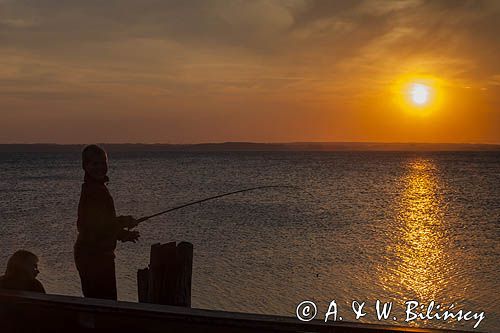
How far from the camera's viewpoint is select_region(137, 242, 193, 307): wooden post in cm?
541

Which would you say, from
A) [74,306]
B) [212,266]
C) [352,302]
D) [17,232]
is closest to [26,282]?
[74,306]

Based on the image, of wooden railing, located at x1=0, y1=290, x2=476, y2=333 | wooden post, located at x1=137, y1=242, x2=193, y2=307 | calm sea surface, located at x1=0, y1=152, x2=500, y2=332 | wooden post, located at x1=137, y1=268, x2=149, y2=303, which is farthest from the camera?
calm sea surface, located at x1=0, y1=152, x2=500, y2=332

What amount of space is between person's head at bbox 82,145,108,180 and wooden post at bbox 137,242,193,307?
0.84 metres

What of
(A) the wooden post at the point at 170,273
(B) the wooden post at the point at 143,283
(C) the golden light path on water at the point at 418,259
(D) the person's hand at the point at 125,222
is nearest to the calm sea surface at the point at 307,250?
→ (C) the golden light path on water at the point at 418,259

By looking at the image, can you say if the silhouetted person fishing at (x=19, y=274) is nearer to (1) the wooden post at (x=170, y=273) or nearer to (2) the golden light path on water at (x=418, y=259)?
(1) the wooden post at (x=170, y=273)

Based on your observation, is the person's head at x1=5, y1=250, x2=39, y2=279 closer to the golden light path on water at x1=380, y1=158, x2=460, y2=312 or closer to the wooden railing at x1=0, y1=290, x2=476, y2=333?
the wooden railing at x1=0, y1=290, x2=476, y2=333

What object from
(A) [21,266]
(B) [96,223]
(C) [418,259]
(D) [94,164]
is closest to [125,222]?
(B) [96,223]

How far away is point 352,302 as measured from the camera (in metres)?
12.7

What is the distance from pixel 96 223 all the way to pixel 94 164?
0.51m

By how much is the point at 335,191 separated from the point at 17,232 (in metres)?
29.3

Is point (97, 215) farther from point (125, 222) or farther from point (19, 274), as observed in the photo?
point (19, 274)

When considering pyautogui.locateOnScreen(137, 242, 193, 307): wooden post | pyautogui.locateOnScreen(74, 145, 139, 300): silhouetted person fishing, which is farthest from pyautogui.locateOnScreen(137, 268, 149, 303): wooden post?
pyautogui.locateOnScreen(74, 145, 139, 300): silhouetted person fishing

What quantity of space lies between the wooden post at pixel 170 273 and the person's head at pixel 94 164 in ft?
2.76

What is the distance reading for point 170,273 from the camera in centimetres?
543
